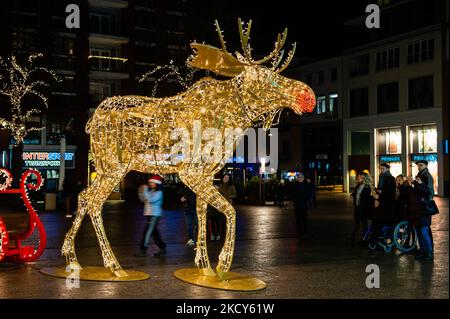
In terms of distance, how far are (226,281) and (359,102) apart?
41908mm

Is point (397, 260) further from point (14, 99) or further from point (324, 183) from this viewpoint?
point (324, 183)

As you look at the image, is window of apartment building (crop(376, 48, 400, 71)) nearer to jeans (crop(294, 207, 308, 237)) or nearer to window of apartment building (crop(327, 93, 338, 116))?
window of apartment building (crop(327, 93, 338, 116))

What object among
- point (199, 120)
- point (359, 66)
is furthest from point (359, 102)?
point (199, 120)

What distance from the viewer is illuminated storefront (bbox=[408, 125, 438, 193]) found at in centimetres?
4147

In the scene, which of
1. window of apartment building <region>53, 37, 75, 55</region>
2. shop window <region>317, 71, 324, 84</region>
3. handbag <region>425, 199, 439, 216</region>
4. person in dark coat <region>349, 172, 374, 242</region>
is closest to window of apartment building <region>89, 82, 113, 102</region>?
window of apartment building <region>53, 37, 75, 55</region>

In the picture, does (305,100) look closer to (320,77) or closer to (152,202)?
(152,202)

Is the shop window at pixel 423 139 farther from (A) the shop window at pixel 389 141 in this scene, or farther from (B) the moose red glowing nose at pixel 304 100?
(B) the moose red glowing nose at pixel 304 100

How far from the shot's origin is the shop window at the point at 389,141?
44.9 metres

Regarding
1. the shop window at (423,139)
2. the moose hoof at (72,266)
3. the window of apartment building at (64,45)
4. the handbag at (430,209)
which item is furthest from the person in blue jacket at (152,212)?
the shop window at (423,139)

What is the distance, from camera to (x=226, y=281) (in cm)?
880

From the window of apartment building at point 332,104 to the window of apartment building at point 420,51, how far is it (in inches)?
366

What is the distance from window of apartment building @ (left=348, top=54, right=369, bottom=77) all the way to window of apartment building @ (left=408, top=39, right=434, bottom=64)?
5.01 m

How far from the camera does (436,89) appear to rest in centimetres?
4078

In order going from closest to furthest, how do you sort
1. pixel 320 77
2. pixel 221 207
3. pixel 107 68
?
pixel 221 207, pixel 107 68, pixel 320 77
